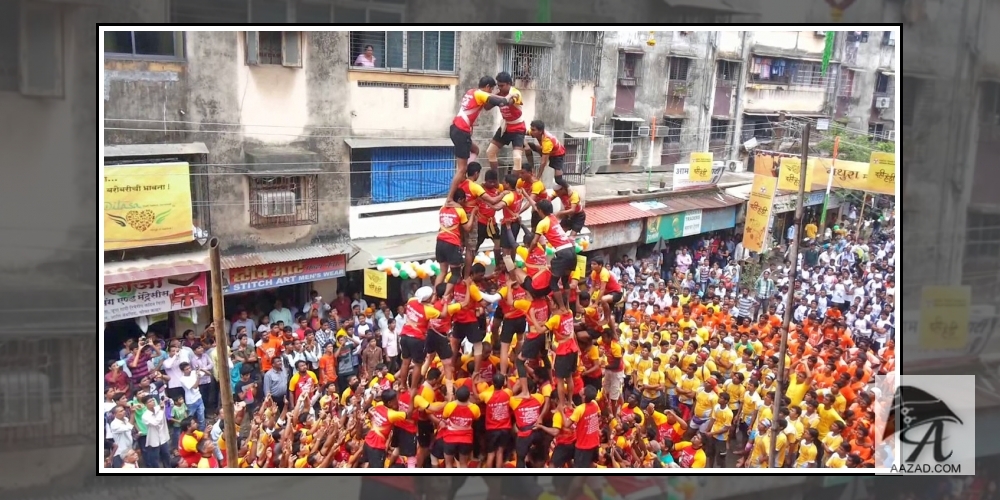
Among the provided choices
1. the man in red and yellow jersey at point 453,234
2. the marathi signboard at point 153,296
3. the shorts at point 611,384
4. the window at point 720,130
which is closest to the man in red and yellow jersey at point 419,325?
the man in red and yellow jersey at point 453,234

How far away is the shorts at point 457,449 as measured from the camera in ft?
17.7

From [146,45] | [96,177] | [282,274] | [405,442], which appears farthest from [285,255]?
[405,442]

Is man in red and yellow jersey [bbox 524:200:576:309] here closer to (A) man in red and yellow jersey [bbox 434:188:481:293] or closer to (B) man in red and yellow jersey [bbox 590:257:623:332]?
(A) man in red and yellow jersey [bbox 434:188:481:293]

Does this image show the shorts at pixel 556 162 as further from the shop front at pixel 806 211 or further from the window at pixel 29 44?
the shop front at pixel 806 211

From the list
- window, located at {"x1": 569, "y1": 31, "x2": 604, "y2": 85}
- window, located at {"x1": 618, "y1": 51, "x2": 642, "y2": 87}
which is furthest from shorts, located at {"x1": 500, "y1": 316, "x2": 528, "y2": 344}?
window, located at {"x1": 618, "y1": 51, "x2": 642, "y2": 87}

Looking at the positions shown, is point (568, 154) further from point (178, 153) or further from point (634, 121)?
point (178, 153)

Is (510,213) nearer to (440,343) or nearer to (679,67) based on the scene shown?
(440,343)

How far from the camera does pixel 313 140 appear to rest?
886 cm

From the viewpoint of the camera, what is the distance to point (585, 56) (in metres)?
10.9

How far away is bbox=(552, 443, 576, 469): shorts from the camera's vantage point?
5.50m

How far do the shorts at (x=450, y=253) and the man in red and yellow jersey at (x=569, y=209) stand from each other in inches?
34.6

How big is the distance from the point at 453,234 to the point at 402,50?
13.8 feet

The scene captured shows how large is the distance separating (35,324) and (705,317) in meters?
7.00
